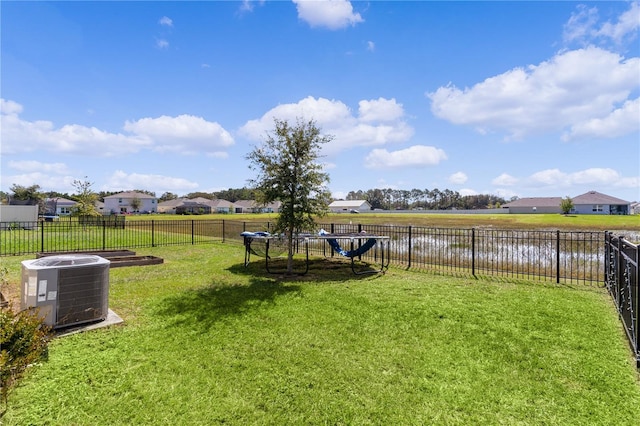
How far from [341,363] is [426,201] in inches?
4981

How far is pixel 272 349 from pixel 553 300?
531 centimetres

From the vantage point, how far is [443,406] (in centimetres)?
296

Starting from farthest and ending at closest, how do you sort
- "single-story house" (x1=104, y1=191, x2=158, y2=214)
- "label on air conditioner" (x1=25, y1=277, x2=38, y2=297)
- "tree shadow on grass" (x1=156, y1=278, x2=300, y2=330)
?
"single-story house" (x1=104, y1=191, x2=158, y2=214)
"tree shadow on grass" (x1=156, y1=278, x2=300, y2=330)
"label on air conditioner" (x1=25, y1=277, x2=38, y2=297)

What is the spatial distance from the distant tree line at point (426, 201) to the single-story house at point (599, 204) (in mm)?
38108

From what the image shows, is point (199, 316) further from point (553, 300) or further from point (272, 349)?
point (553, 300)

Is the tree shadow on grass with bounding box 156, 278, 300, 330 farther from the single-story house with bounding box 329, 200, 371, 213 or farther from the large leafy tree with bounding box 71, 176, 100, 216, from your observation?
the single-story house with bounding box 329, 200, 371, 213

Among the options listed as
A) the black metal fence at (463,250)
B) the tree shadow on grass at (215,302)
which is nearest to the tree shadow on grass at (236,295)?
the tree shadow on grass at (215,302)

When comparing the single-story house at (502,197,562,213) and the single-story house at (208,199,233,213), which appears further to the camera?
the single-story house at (208,199,233,213)

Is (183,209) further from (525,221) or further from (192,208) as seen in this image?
(525,221)

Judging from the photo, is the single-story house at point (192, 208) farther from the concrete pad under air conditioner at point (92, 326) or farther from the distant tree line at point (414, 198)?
the concrete pad under air conditioner at point (92, 326)

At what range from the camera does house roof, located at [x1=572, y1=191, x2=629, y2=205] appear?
220ft

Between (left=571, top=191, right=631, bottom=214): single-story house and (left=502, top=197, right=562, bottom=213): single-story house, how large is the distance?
404 centimetres

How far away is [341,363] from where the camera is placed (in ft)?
12.1

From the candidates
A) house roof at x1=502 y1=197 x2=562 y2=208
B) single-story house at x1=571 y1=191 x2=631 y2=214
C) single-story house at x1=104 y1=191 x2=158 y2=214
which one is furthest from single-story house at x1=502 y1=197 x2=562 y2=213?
single-story house at x1=104 y1=191 x2=158 y2=214
